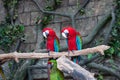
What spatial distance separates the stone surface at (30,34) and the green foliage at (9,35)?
72mm

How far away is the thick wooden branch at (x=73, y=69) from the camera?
6.66ft

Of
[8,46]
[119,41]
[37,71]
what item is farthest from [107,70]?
[8,46]

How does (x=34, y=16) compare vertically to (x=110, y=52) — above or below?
above

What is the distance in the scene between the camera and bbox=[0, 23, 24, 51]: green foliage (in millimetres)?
4176

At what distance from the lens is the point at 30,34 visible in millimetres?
4137

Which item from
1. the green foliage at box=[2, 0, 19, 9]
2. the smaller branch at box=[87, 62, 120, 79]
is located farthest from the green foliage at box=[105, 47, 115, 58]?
the green foliage at box=[2, 0, 19, 9]

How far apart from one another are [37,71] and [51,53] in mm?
1472

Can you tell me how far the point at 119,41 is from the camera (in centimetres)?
A: 355

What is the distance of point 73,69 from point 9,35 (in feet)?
7.41

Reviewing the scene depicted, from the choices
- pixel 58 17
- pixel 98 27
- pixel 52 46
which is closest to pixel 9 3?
pixel 58 17

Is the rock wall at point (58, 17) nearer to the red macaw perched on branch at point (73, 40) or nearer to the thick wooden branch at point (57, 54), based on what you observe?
the red macaw perched on branch at point (73, 40)

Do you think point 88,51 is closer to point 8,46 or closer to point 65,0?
point 65,0

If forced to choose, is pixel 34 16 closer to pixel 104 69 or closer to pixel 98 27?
pixel 98 27

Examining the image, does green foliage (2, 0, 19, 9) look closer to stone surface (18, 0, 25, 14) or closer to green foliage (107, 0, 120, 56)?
stone surface (18, 0, 25, 14)
